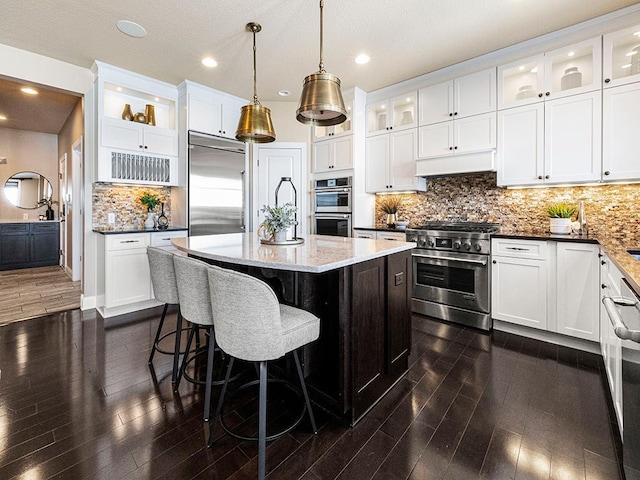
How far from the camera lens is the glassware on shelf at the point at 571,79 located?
2.90m

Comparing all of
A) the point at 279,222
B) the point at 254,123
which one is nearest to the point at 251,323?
the point at 279,222

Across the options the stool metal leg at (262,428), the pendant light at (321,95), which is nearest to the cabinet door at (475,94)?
the pendant light at (321,95)

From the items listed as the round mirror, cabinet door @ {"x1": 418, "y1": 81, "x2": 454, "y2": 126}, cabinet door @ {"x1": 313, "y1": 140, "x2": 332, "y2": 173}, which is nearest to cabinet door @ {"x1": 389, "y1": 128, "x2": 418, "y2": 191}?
cabinet door @ {"x1": 418, "y1": 81, "x2": 454, "y2": 126}

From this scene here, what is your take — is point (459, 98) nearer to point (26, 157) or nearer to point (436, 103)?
point (436, 103)

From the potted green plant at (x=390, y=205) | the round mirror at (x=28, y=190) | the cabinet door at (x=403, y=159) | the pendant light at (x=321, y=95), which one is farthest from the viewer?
the round mirror at (x=28, y=190)

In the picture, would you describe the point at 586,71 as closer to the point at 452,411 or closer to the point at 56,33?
the point at 452,411

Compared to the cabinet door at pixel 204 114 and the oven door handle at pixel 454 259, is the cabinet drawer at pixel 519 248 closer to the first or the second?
the oven door handle at pixel 454 259

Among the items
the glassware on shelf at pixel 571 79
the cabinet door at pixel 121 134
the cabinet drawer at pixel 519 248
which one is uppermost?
the glassware on shelf at pixel 571 79

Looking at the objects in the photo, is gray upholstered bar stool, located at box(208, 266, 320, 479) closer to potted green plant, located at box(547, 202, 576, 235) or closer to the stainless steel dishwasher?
the stainless steel dishwasher

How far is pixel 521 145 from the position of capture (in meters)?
3.16

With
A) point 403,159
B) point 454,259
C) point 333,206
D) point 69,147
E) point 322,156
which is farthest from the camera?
point 69,147

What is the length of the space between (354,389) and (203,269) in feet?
3.47

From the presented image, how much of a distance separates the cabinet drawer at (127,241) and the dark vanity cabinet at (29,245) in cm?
449

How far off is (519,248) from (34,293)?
6.16 m
